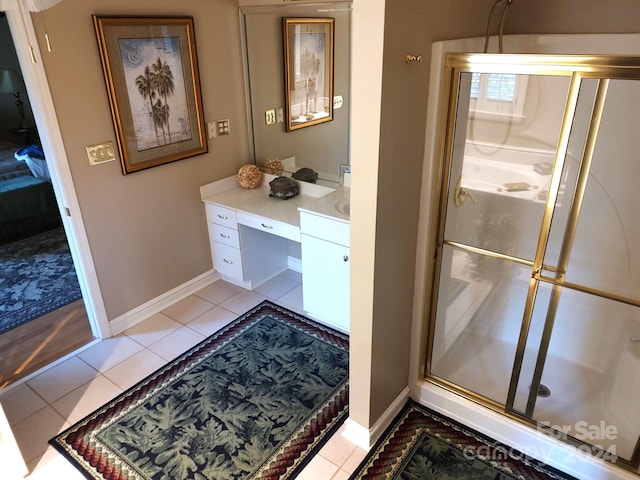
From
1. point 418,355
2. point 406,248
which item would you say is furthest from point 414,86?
point 418,355

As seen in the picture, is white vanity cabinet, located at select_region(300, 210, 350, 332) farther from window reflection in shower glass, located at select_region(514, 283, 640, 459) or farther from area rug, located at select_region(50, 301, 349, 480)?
window reflection in shower glass, located at select_region(514, 283, 640, 459)

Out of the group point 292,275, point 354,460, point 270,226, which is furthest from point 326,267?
point 354,460

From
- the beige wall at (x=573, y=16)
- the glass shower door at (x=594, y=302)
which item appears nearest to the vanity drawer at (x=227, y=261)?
the glass shower door at (x=594, y=302)

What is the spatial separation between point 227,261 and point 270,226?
62 centimetres

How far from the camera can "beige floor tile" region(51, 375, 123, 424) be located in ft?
7.97

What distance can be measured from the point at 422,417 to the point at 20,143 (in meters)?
6.31

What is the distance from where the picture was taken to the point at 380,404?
7.23ft

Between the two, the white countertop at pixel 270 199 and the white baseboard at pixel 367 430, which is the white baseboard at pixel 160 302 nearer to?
the white countertop at pixel 270 199

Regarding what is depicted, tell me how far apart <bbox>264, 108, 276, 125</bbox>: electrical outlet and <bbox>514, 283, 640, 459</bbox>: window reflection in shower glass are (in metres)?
2.19

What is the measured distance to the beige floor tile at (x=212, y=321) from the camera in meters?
3.07

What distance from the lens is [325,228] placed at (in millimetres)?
2721

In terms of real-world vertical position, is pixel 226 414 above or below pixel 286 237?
below

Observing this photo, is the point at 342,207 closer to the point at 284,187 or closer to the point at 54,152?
the point at 284,187

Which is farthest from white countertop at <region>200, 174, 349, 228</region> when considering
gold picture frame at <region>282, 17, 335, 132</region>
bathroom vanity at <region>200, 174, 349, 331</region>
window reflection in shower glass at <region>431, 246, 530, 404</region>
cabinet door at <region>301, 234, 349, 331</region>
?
window reflection in shower glass at <region>431, 246, 530, 404</region>
